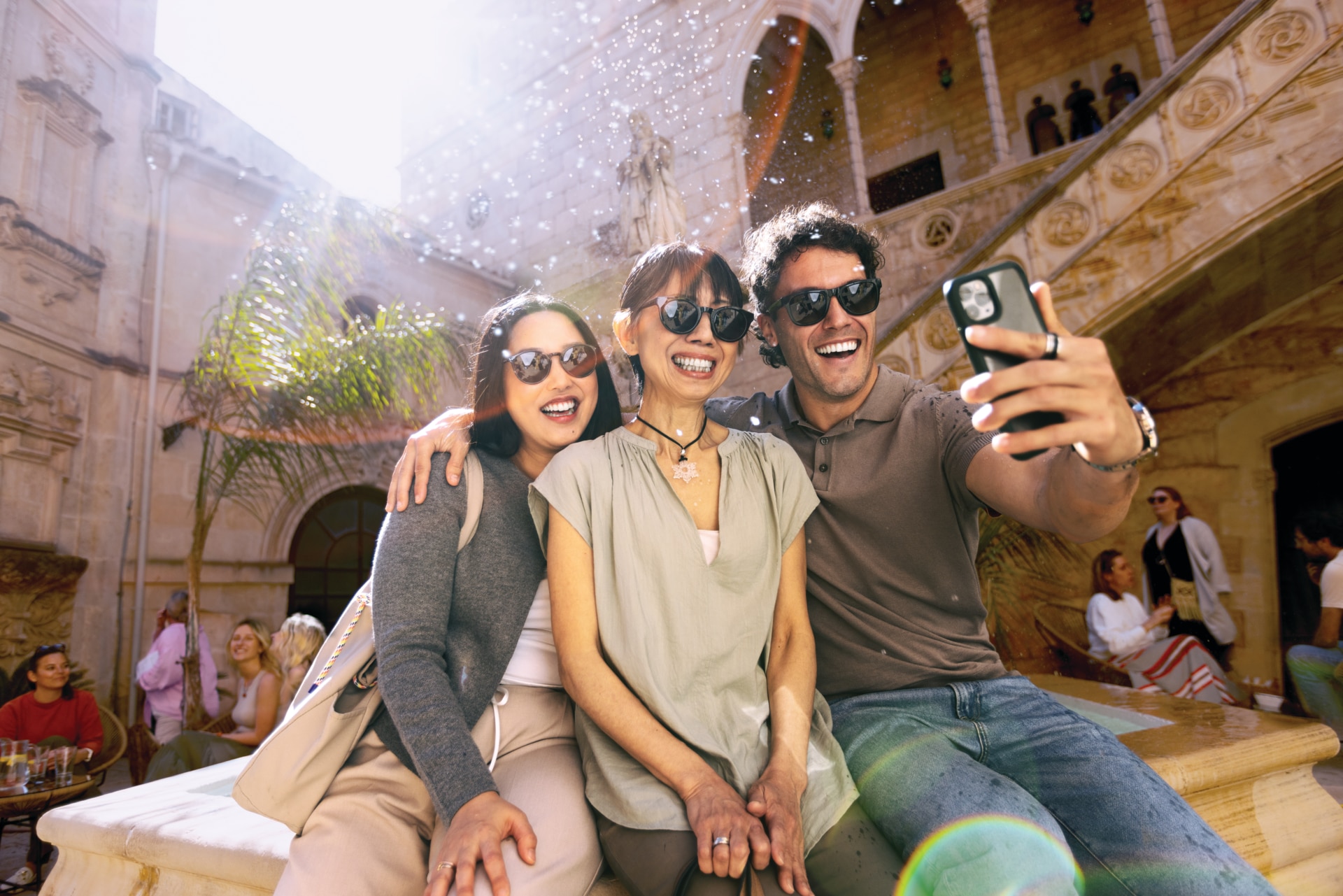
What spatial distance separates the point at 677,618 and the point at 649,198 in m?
5.02

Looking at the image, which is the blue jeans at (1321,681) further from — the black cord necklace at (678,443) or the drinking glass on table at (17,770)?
the drinking glass on table at (17,770)

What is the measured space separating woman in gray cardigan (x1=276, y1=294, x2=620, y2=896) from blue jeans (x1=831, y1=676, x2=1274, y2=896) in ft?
2.36

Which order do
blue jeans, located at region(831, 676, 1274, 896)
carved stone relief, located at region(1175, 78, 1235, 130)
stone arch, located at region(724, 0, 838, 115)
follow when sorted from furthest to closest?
1. stone arch, located at region(724, 0, 838, 115)
2. carved stone relief, located at region(1175, 78, 1235, 130)
3. blue jeans, located at region(831, 676, 1274, 896)

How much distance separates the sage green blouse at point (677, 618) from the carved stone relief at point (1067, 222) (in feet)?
17.2

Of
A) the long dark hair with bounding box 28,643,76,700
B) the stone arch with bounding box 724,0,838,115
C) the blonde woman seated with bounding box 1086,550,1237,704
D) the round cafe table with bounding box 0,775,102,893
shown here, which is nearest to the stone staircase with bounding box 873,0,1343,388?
the blonde woman seated with bounding box 1086,550,1237,704

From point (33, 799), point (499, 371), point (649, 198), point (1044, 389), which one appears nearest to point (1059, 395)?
point (1044, 389)

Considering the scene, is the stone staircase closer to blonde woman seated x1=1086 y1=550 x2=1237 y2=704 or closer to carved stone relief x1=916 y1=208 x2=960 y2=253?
blonde woman seated x1=1086 y1=550 x2=1237 y2=704

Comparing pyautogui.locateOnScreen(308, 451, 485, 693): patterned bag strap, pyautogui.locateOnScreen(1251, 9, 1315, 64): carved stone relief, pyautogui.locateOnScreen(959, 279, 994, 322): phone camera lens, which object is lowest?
pyautogui.locateOnScreen(308, 451, 485, 693): patterned bag strap

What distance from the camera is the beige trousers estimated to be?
1495 millimetres

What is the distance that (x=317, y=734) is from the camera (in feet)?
5.41

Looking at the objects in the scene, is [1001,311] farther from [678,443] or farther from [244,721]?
[244,721]

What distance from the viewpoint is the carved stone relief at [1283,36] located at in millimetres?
5070

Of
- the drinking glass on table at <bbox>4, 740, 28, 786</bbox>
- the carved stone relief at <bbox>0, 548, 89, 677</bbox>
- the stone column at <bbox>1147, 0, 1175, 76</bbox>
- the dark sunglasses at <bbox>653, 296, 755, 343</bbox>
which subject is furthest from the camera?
the stone column at <bbox>1147, 0, 1175, 76</bbox>

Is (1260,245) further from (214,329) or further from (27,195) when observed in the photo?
(27,195)
